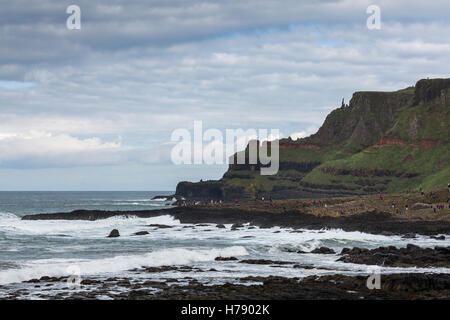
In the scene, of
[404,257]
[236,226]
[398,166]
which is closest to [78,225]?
[236,226]

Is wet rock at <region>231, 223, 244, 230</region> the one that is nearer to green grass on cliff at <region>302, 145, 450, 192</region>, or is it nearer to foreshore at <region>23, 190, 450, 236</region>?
foreshore at <region>23, 190, 450, 236</region>

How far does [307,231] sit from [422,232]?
15043 mm

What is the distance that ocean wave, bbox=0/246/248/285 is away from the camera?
121 feet

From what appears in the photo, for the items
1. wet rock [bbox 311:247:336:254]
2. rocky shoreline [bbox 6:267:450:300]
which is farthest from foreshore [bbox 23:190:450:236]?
rocky shoreline [bbox 6:267:450:300]

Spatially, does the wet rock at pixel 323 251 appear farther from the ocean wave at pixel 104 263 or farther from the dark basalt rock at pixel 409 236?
the dark basalt rock at pixel 409 236

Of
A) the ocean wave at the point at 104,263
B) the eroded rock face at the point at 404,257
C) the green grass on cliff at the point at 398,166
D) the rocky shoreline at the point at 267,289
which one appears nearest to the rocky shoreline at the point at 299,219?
the eroded rock face at the point at 404,257

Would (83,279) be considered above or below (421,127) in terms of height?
below

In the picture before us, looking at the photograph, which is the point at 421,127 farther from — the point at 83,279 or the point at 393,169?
the point at 83,279

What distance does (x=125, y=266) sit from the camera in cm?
4125

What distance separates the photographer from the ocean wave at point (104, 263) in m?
36.8

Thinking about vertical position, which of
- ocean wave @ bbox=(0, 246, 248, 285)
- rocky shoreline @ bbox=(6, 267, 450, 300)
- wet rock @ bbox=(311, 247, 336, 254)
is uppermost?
rocky shoreline @ bbox=(6, 267, 450, 300)
